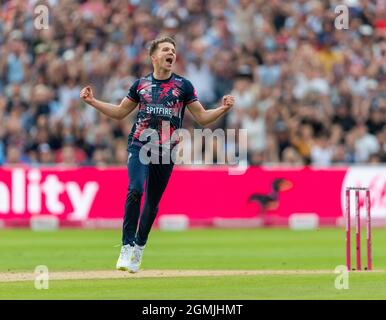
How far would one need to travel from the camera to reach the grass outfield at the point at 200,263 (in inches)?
491

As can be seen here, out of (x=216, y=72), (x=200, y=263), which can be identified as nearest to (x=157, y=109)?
(x=200, y=263)

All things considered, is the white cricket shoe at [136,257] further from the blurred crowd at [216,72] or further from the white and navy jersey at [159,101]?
the blurred crowd at [216,72]

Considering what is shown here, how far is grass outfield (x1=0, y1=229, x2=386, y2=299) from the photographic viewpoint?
12469 millimetres

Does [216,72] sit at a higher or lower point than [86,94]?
higher

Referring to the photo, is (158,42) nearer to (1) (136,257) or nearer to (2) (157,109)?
(2) (157,109)

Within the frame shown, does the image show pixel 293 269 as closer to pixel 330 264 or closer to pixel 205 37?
pixel 330 264

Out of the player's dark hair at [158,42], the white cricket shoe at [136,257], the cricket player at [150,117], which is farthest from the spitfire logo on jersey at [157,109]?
the white cricket shoe at [136,257]

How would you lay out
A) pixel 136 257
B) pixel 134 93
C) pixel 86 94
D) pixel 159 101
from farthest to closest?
1. pixel 136 257
2. pixel 134 93
3. pixel 159 101
4. pixel 86 94

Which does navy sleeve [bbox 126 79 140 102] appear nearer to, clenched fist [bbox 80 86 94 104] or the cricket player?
the cricket player

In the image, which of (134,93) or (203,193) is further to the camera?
(203,193)

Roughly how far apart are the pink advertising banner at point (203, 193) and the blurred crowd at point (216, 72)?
908 mm

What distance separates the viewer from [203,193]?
25.0 metres

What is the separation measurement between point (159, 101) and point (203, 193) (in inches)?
459

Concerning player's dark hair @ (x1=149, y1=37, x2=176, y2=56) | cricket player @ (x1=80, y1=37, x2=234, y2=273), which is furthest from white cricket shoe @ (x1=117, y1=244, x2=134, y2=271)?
player's dark hair @ (x1=149, y1=37, x2=176, y2=56)
